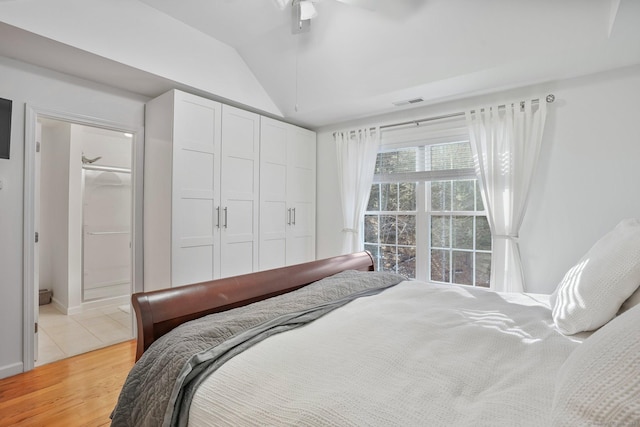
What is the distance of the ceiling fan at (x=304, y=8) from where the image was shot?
2.11 metres

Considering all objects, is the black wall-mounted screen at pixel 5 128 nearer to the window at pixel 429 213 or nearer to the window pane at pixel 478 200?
the window at pixel 429 213

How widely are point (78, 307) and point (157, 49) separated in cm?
317

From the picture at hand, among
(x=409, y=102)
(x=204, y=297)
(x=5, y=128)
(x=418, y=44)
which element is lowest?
(x=204, y=297)

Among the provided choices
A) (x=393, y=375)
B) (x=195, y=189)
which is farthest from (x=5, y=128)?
(x=393, y=375)

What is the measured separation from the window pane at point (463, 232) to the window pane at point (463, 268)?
0.08 metres

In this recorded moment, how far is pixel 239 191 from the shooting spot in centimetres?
329

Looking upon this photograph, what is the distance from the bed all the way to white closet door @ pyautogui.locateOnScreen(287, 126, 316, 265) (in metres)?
2.27

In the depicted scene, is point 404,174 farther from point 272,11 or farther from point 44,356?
point 44,356

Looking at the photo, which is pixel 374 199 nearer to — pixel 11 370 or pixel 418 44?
pixel 418 44

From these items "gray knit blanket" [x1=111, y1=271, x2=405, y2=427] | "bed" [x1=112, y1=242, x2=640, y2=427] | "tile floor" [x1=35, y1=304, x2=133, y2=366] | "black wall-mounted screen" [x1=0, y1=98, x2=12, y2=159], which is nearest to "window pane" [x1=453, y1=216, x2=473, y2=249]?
"bed" [x1=112, y1=242, x2=640, y2=427]

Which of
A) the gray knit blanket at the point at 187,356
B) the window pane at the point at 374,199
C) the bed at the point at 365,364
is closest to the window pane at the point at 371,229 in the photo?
the window pane at the point at 374,199

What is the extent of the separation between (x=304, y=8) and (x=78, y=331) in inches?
144

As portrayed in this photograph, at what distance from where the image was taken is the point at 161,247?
2.87 metres

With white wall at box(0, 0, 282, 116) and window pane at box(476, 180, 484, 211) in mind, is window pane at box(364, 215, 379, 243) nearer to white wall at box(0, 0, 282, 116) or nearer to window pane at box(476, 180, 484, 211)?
window pane at box(476, 180, 484, 211)
